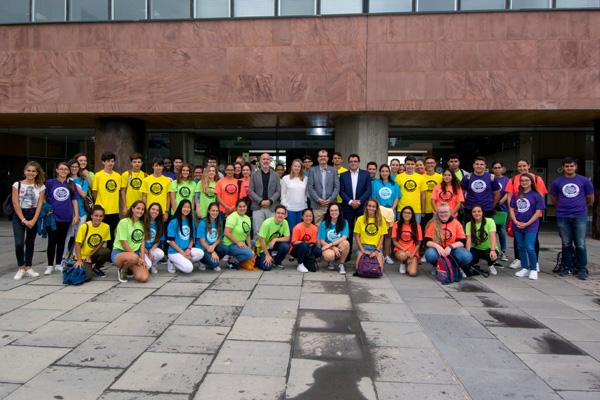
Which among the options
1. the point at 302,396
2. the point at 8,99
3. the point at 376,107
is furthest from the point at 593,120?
the point at 8,99

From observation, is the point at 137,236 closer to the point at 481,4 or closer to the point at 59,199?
the point at 59,199

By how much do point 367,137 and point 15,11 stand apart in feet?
33.6

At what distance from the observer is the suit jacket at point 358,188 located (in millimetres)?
8023

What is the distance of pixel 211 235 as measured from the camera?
7398 millimetres

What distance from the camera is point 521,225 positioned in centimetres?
717

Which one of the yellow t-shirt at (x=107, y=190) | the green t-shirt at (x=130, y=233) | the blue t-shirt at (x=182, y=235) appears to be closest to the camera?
the green t-shirt at (x=130, y=233)

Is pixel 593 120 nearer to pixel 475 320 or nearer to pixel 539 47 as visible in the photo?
pixel 539 47

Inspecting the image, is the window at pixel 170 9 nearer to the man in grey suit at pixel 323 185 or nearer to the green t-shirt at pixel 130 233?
the man in grey suit at pixel 323 185

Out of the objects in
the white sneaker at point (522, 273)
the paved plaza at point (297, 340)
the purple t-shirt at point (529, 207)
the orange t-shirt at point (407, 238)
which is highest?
the purple t-shirt at point (529, 207)

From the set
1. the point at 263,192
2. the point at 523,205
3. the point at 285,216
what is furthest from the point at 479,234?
the point at 263,192

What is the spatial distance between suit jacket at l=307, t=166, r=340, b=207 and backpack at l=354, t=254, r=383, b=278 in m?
1.45

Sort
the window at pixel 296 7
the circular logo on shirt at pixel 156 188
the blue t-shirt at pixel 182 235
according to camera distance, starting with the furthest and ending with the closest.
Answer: the window at pixel 296 7
the circular logo on shirt at pixel 156 188
the blue t-shirt at pixel 182 235

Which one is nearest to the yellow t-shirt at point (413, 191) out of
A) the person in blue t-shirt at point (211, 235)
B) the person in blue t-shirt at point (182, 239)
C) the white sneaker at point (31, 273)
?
the person in blue t-shirt at point (211, 235)

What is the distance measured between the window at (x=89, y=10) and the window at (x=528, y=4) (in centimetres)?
1059
